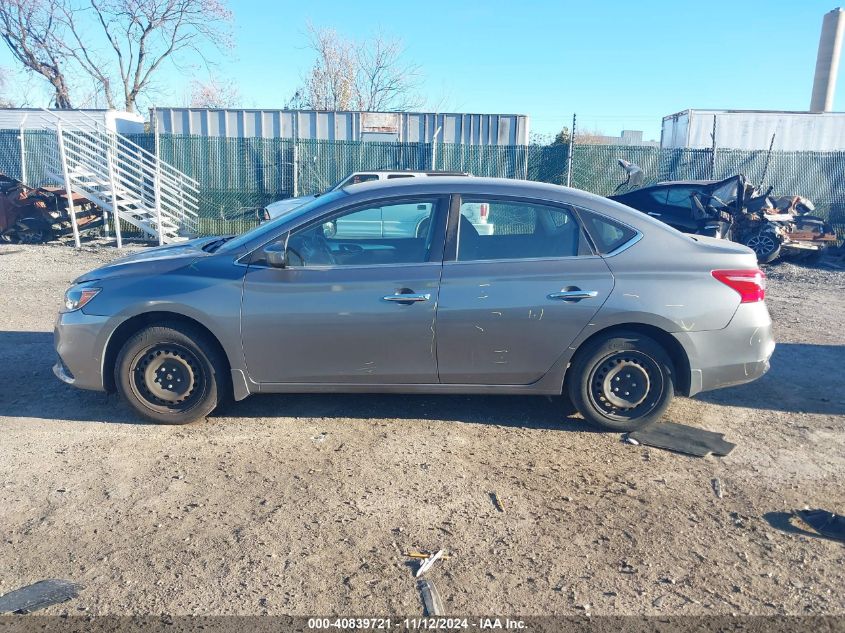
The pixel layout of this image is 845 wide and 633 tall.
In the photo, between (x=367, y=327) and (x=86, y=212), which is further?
(x=86, y=212)

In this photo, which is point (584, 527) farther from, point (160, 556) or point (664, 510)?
point (160, 556)

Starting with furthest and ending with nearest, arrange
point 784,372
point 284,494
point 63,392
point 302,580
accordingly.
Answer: point 784,372 < point 63,392 < point 284,494 < point 302,580

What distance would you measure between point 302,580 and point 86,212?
14.7 meters

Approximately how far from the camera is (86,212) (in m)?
15.5

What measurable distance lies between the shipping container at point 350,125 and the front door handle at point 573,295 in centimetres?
1539

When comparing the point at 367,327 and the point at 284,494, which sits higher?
the point at 367,327

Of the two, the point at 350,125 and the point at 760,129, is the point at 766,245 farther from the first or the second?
the point at 350,125

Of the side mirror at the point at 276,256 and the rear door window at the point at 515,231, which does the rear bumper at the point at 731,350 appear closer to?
the rear door window at the point at 515,231

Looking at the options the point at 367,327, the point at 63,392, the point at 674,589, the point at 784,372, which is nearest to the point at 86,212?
the point at 63,392

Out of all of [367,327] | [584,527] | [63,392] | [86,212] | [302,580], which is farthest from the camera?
[86,212]

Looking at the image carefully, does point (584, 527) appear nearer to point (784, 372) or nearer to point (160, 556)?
point (160, 556)

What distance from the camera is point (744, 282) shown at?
15.3 feet

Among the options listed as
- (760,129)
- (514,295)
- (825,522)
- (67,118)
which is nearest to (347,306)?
(514,295)

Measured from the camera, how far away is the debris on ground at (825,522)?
3.50 m
